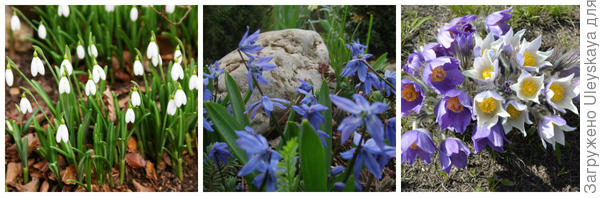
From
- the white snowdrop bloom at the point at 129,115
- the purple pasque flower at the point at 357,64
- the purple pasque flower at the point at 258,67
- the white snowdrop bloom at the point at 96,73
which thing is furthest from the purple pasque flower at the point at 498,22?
the white snowdrop bloom at the point at 96,73

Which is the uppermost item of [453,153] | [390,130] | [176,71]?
[176,71]

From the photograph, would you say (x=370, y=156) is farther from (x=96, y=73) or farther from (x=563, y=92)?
(x=96, y=73)

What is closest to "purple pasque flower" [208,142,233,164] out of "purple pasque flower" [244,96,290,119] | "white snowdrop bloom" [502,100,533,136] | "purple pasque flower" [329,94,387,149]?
"purple pasque flower" [244,96,290,119]

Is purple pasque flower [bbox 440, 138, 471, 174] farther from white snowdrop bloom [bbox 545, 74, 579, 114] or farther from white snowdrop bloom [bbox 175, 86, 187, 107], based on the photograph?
white snowdrop bloom [bbox 175, 86, 187, 107]

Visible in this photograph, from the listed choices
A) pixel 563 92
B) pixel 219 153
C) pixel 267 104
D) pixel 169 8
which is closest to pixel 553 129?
pixel 563 92

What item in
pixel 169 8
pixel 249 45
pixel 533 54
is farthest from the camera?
pixel 169 8

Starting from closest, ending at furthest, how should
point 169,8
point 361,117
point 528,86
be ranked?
point 361,117
point 528,86
point 169,8

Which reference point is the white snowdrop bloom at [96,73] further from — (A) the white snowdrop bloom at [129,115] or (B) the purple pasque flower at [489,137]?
(B) the purple pasque flower at [489,137]
